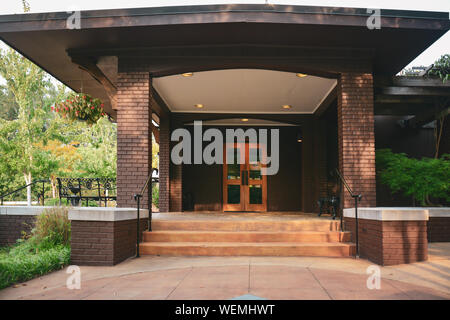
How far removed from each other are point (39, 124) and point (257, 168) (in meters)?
8.08

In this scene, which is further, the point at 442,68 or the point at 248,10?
the point at 442,68

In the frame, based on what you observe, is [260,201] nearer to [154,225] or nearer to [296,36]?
[154,225]

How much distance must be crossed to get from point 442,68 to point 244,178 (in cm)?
637

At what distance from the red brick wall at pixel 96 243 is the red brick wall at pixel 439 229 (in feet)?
19.5

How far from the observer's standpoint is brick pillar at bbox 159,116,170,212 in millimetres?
10539

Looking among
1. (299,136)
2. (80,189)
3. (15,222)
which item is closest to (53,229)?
(15,222)

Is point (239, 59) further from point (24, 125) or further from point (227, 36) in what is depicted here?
point (24, 125)

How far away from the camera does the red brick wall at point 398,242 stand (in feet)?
16.8

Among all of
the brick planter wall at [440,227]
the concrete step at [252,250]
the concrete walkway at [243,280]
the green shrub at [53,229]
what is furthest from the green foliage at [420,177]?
the green shrub at [53,229]

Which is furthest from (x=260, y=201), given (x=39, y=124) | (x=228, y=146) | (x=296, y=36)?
(x=39, y=124)

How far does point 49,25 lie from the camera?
577 centimetres

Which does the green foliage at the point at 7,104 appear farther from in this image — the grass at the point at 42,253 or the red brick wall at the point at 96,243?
the red brick wall at the point at 96,243

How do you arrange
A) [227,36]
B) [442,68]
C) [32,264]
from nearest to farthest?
[32,264], [227,36], [442,68]

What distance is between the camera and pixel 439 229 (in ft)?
23.1
